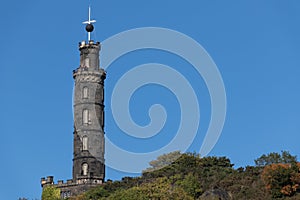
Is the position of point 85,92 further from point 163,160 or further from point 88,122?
point 163,160

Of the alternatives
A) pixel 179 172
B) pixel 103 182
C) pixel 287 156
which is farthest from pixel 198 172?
pixel 103 182

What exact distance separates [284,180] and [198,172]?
14.3 m

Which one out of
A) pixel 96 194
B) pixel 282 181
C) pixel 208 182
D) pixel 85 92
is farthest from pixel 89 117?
pixel 282 181

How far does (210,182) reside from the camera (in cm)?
8688

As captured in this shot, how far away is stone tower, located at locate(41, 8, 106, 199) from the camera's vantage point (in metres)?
104

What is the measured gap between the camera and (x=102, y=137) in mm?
108000

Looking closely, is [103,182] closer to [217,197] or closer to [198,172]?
[198,172]

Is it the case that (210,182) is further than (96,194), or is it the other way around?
(96,194)

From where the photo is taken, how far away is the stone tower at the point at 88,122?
104250mm

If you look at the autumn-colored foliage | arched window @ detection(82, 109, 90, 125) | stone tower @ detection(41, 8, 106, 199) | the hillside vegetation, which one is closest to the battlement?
stone tower @ detection(41, 8, 106, 199)

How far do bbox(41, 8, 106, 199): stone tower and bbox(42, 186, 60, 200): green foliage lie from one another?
1190 millimetres

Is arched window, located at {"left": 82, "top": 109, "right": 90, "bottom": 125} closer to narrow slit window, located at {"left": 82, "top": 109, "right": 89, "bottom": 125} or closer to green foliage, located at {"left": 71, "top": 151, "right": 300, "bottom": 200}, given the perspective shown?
narrow slit window, located at {"left": 82, "top": 109, "right": 89, "bottom": 125}

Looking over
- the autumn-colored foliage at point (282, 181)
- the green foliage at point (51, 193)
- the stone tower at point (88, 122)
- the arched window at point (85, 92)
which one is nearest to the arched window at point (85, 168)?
the stone tower at point (88, 122)

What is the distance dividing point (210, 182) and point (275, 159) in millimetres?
8072
